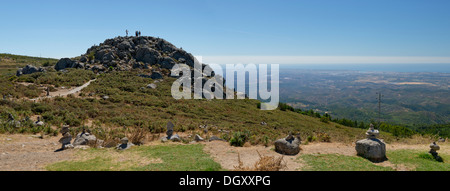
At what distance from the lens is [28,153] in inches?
473

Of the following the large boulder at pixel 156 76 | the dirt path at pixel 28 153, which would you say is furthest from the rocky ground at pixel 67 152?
the large boulder at pixel 156 76

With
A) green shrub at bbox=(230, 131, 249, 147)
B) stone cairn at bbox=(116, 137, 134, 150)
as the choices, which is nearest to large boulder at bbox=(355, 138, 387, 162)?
green shrub at bbox=(230, 131, 249, 147)

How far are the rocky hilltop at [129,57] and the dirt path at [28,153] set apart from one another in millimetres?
42205

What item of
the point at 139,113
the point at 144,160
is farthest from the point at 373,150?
the point at 139,113

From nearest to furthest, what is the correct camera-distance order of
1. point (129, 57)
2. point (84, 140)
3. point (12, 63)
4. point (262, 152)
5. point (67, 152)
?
1. point (67, 152)
2. point (262, 152)
3. point (84, 140)
4. point (129, 57)
5. point (12, 63)

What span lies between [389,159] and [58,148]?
19.9 m

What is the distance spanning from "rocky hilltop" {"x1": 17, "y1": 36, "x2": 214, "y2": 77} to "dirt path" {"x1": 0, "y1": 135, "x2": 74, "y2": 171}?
42.2 meters

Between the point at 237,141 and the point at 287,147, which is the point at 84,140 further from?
the point at 287,147

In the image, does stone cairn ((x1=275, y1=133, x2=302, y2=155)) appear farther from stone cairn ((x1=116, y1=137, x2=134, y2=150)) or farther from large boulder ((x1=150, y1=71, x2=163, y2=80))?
large boulder ((x1=150, y1=71, x2=163, y2=80))

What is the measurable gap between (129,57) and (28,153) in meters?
57.1

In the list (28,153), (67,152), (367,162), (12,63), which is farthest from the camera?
(12,63)

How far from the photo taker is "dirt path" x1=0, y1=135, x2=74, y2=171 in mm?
10031
